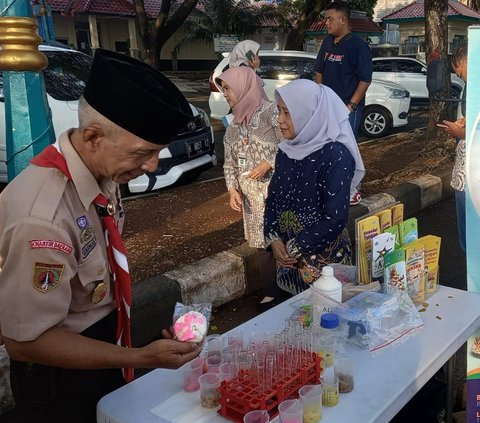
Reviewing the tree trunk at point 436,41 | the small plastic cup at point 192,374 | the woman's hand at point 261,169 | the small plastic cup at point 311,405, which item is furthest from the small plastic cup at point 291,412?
the tree trunk at point 436,41

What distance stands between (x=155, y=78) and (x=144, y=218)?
368 centimetres

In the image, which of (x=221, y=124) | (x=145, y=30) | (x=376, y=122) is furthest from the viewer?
(x=145, y=30)

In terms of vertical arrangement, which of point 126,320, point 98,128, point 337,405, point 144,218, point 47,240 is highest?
point 98,128

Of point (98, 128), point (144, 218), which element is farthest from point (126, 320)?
point (144, 218)

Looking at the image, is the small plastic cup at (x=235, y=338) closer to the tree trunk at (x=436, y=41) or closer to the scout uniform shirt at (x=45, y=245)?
the scout uniform shirt at (x=45, y=245)

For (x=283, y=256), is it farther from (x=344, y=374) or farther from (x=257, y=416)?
(x=257, y=416)

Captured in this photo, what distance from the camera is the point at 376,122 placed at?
10.4 m

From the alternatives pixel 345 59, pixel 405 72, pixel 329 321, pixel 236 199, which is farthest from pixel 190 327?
pixel 405 72

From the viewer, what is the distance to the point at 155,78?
145 cm

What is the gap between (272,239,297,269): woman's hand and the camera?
265 cm

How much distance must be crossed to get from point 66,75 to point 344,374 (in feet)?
17.5

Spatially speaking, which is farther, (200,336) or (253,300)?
(253,300)

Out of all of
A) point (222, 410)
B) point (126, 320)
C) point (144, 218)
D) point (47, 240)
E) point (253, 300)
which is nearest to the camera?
point (47, 240)

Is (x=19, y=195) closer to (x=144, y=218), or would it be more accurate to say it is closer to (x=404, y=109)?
(x=144, y=218)
